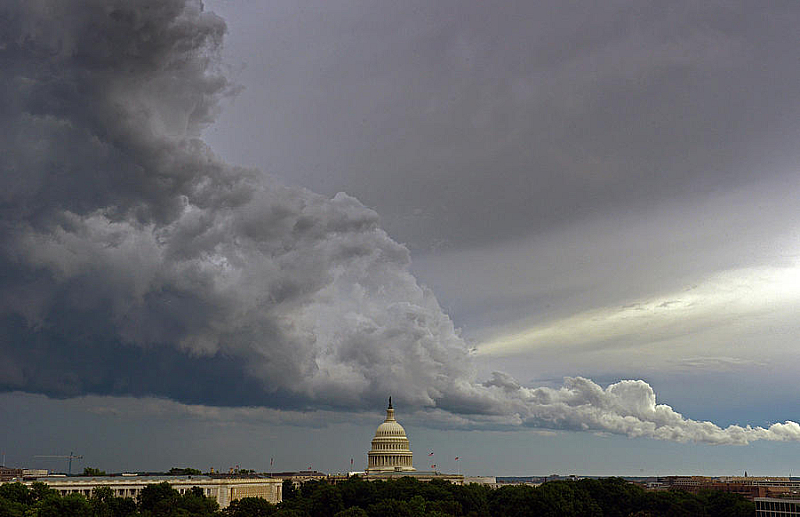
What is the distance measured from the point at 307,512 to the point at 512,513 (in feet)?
160

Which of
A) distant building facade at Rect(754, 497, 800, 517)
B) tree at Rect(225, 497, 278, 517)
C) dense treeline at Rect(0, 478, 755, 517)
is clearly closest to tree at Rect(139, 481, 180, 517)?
dense treeline at Rect(0, 478, 755, 517)

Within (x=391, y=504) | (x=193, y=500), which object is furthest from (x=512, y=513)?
(x=193, y=500)

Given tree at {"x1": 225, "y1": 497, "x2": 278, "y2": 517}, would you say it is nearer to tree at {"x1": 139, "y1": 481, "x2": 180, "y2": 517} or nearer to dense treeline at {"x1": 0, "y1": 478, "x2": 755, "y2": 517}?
dense treeline at {"x1": 0, "y1": 478, "x2": 755, "y2": 517}

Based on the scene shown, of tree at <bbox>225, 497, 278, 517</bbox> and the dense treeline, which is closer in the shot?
the dense treeline

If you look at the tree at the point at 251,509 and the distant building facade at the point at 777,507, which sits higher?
the distant building facade at the point at 777,507

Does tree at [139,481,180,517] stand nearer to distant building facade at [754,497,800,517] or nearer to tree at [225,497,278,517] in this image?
tree at [225,497,278,517]

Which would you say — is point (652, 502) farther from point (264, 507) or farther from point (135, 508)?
point (135, 508)

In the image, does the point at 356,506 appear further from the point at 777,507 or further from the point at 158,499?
the point at 777,507

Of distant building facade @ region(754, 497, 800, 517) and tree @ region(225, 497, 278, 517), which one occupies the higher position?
distant building facade @ region(754, 497, 800, 517)

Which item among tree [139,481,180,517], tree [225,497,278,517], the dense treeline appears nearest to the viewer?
the dense treeline

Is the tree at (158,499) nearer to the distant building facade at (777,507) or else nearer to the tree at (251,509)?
the tree at (251,509)

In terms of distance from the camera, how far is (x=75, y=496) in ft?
523

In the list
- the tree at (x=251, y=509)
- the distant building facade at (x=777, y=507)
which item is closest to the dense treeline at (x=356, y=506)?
the tree at (x=251, y=509)

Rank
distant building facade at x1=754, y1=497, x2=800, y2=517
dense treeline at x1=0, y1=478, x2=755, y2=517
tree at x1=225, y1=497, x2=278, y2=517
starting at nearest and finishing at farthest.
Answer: distant building facade at x1=754, y1=497, x2=800, y2=517 < dense treeline at x1=0, y1=478, x2=755, y2=517 < tree at x1=225, y1=497, x2=278, y2=517
